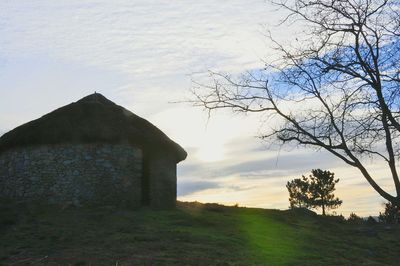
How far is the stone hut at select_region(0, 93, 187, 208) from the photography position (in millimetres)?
23078

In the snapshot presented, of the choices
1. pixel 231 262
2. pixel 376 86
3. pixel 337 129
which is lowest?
pixel 231 262

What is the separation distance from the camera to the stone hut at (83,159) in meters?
23.1

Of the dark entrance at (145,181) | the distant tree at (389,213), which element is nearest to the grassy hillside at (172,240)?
the dark entrance at (145,181)

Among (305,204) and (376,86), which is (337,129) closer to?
(376,86)

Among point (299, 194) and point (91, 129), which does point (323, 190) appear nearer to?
point (299, 194)

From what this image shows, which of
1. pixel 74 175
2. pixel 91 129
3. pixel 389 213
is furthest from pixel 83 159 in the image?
pixel 389 213

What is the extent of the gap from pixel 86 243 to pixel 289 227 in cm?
1178

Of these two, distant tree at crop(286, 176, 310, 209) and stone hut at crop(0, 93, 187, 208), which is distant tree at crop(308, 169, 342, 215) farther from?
stone hut at crop(0, 93, 187, 208)

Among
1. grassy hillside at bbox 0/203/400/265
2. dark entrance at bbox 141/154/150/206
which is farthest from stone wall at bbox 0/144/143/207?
dark entrance at bbox 141/154/150/206

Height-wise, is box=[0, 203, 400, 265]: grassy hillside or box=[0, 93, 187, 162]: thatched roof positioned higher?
box=[0, 93, 187, 162]: thatched roof

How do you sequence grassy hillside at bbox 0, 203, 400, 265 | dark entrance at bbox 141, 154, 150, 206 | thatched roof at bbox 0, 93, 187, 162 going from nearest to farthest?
grassy hillside at bbox 0, 203, 400, 265 < thatched roof at bbox 0, 93, 187, 162 < dark entrance at bbox 141, 154, 150, 206

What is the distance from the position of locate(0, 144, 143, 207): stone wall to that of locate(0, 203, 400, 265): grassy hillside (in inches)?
31.6

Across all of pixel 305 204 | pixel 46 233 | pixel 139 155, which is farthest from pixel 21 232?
pixel 305 204

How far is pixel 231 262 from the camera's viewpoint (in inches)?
558
